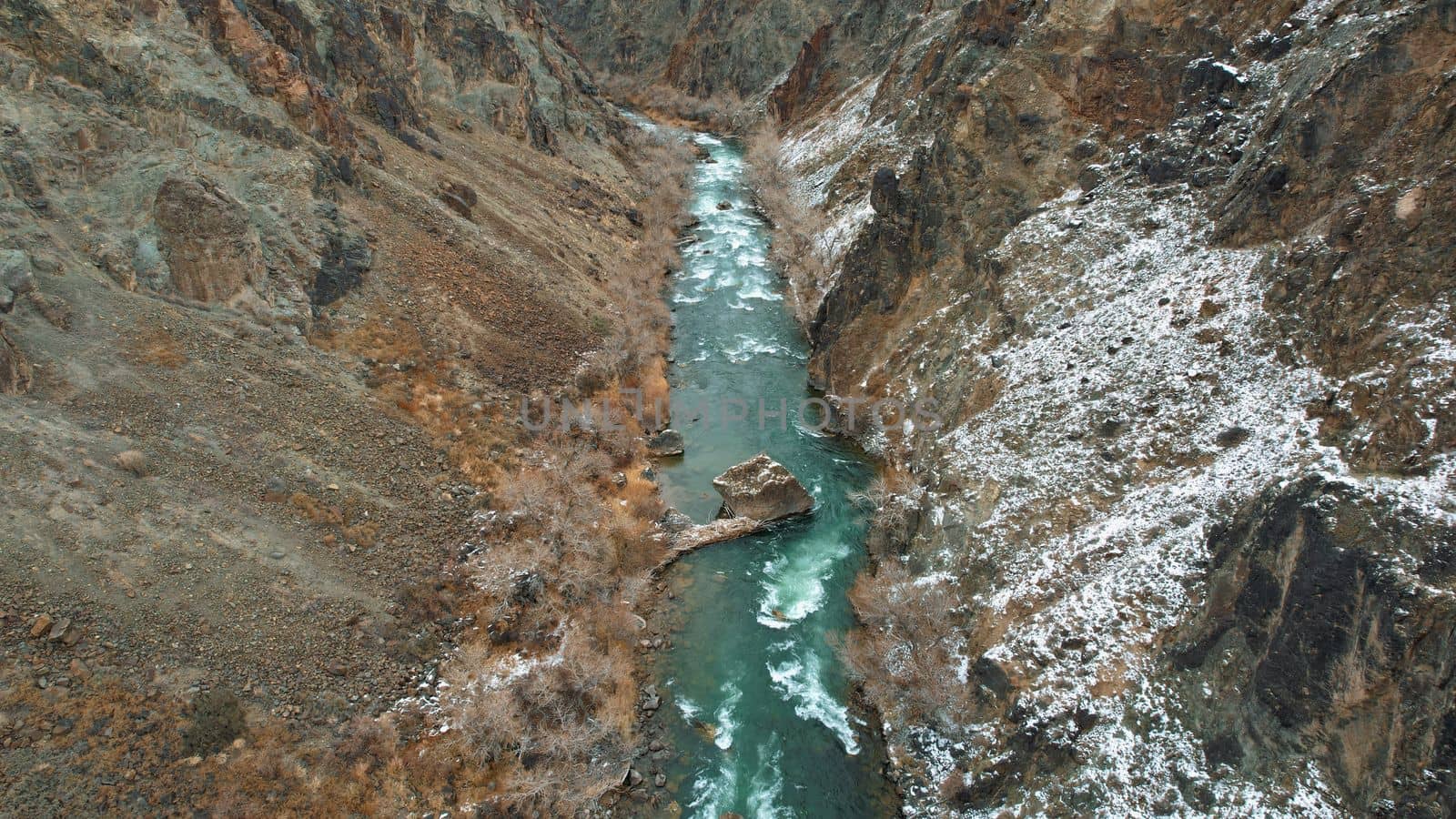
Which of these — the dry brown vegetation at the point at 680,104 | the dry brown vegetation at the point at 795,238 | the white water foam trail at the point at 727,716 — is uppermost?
the dry brown vegetation at the point at 680,104

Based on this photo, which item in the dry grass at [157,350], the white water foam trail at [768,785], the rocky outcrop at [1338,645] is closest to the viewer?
the rocky outcrop at [1338,645]

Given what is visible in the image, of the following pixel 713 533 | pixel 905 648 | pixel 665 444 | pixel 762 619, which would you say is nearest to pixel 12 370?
pixel 713 533

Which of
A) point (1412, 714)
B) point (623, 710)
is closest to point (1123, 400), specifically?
point (1412, 714)

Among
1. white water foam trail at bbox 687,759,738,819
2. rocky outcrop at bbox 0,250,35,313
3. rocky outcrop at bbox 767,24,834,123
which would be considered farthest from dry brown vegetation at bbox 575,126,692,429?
rocky outcrop at bbox 767,24,834,123

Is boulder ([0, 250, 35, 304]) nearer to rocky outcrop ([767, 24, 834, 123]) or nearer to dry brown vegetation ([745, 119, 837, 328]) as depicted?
dry brown vegetation ([745, 119, 837, 328])

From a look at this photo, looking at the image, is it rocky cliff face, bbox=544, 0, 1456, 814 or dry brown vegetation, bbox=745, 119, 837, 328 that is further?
dry brown vegetation, bbox=745, 119, 837, 328

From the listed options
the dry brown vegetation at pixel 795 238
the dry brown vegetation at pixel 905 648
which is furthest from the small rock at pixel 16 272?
the dry brown vegetation at pixel 795 238

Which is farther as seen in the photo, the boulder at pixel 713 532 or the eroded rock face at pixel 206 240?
the boulder at pixel 713 532

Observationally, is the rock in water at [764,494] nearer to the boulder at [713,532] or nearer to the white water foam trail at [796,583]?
the boulder at [713,532]
